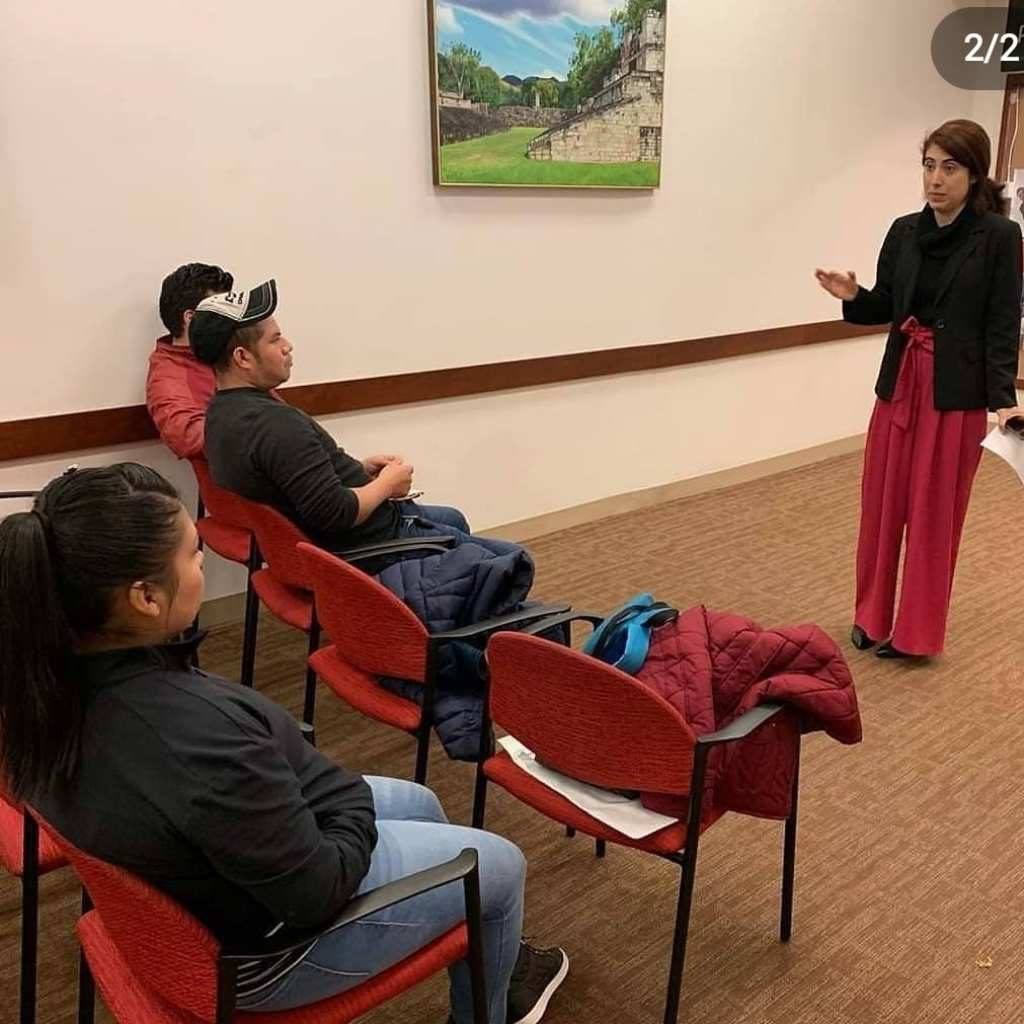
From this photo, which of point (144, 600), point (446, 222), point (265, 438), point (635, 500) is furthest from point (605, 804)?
point (635, 500)

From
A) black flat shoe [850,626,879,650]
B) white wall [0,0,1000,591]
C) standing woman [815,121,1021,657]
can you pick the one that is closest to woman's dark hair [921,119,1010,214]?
standing woman [815,121,1021,657]

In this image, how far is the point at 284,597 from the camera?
2494 mm

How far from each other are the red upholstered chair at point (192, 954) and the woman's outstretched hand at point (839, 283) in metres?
2.45

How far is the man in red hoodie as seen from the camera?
2879mm

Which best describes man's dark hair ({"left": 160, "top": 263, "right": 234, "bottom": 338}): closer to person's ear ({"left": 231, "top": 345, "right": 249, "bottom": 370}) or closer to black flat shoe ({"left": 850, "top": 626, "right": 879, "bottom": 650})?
person's ear ({"left": 231, "top": 345, "right": 249, "bottom": 370})

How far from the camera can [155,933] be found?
104 cm

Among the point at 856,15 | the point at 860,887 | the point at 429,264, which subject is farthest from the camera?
the point at 856,15

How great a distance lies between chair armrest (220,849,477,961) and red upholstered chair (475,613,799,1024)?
0.34 m

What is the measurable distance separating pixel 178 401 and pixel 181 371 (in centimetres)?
12

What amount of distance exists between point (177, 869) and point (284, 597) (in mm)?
1444

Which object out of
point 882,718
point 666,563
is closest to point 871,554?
point 882,718

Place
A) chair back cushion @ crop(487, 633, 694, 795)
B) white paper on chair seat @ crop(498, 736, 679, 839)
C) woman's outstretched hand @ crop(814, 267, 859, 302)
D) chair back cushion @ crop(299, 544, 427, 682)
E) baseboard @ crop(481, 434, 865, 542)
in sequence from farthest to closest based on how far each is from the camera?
baseboard @ crop(481, 434, 865, 542) → woman's outstretched hand @ crop(814, 267, 859, 302) → chair back cushion @ crop(299, 544, 427, 682) → white paper on chair seat @ crop(498, 736, 679, 839) → chair back cushion @ crop(487, 633, 694, 795)

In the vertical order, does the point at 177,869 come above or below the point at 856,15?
below

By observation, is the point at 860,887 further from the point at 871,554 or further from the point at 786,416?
the point at 786,416
